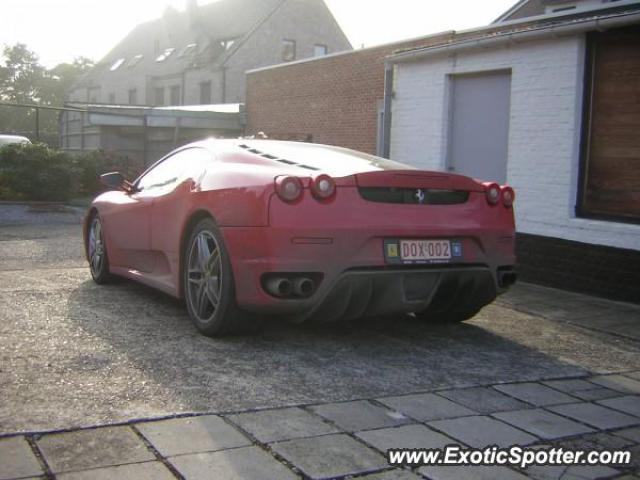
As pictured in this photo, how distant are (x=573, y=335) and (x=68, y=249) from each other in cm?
636

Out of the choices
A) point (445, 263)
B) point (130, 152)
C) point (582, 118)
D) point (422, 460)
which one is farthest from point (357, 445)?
point (130, 152)

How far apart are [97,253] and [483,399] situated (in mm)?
4269

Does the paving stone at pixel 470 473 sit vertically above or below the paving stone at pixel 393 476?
below

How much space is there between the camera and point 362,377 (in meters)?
4.09

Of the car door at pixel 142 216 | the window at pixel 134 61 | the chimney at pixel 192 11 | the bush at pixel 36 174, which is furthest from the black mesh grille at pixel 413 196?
the window at pixel 134 61

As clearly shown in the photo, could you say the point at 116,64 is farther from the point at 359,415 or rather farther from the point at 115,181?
the point at 359,415

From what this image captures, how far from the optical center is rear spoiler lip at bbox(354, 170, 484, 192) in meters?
4.56

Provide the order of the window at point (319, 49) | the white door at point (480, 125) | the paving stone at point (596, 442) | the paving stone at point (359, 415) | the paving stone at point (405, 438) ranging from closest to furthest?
1. the paving stone at point (405, 438)
2. the paving stone at point (596, 442)
3. the paving stone at point (359, 415)
4. the white door at point (480, 125)
5. the window at point (319, 49)

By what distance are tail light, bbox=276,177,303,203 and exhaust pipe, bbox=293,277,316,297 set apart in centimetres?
46

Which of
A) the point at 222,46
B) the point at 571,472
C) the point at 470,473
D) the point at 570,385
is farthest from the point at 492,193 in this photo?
the point at 222,46

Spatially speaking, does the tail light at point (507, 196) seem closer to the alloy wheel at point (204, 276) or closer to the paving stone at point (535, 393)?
the paving stone at point (535, 393)

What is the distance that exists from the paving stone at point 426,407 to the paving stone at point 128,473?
1.24 m
